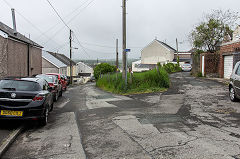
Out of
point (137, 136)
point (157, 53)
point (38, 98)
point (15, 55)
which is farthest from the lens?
point (157, 53)

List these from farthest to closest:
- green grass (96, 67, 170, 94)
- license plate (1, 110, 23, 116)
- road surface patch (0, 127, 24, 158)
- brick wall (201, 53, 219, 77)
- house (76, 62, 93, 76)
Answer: house (76, 62, 93, 76)
brick wall (201, 53, 219, 77)
green grass (96, 67, 170, 94)
license plate (1, 110, 23, 116)
road surface patch (0, 127, 24, 158)

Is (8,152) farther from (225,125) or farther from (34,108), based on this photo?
(225,125)

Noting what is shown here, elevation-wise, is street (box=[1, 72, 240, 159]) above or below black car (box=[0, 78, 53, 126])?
below

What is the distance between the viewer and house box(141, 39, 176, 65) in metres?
59.6

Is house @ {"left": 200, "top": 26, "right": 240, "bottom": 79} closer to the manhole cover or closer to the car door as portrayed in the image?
the car door

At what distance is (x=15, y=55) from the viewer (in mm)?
20547

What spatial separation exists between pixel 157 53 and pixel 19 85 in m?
54.9

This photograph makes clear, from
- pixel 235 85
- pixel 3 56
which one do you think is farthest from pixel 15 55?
pixel 235 85

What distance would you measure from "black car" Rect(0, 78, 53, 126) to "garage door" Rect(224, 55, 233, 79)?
17.3 m

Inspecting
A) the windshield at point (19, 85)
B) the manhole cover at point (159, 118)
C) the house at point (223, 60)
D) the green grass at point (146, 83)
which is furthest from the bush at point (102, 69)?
→ the windshield at point (19, 85)

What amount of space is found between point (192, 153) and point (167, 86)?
1297cm

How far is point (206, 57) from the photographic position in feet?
81.3

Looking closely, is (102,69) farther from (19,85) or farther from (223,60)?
(19,85)

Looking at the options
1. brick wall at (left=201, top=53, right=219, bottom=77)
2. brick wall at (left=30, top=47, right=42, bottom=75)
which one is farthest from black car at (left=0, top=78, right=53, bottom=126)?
brick wall at (left=201, top=53, right=219, bottom=77)
